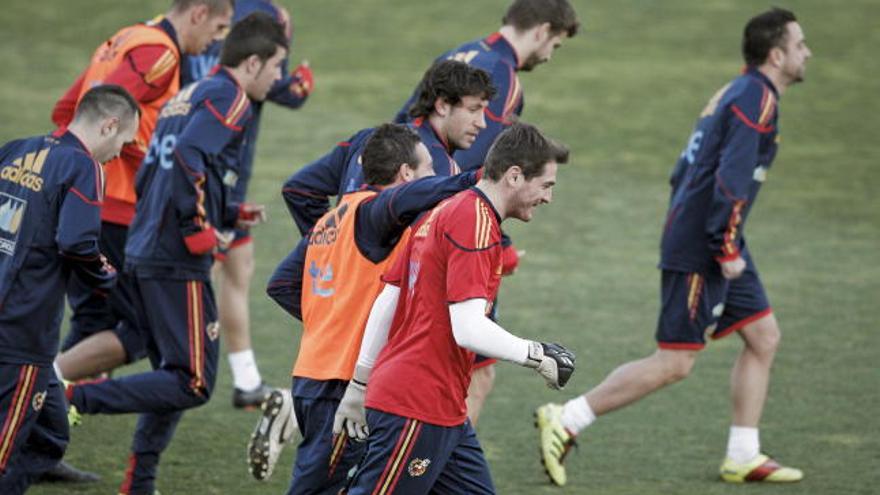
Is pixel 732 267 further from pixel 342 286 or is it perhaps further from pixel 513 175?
pixel 513 175

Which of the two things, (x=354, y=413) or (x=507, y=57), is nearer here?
(x=354, y=413)

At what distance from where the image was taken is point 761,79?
8.94 meters

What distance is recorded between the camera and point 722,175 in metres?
8.73

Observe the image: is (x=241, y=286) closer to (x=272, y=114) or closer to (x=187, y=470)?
(x=187, y=470)

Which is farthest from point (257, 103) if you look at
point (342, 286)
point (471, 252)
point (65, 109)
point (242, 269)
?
point (471, 252)

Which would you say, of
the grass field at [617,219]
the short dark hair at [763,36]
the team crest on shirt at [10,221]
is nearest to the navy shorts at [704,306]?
the grass field at [617,219]

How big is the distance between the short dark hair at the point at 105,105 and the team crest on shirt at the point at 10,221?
468 mm

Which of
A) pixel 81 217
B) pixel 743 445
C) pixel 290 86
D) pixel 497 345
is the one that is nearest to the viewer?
pixel 497 345

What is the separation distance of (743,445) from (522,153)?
328 centimetres

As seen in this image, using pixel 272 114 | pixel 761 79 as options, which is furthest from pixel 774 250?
pixel 272 114

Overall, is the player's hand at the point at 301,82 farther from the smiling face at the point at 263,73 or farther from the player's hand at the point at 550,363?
Result: the player's hand at the point at 550,363

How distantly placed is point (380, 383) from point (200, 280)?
7.98 ft

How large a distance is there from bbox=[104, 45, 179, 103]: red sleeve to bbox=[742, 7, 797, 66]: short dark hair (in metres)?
3.15

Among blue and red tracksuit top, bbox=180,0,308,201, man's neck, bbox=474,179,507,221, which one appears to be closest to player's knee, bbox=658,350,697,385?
blue and red tracksuit top, bbox=180,0,308,201
